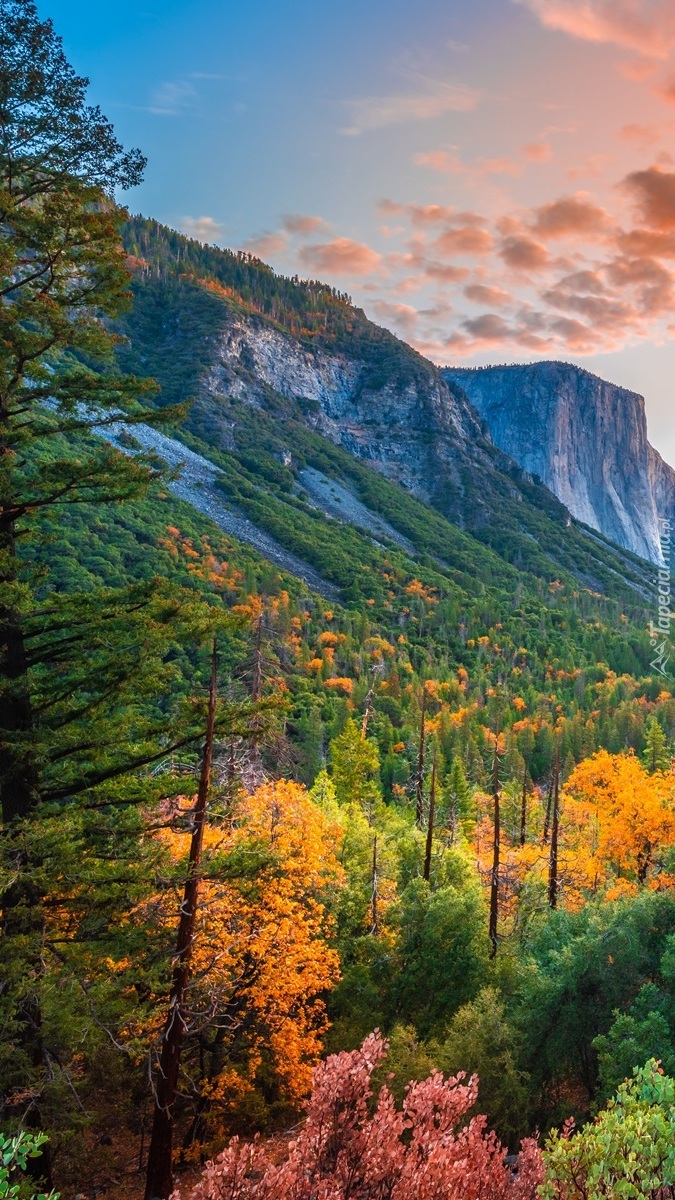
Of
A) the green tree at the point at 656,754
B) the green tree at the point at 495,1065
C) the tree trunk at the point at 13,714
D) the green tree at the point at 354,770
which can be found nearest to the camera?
the tree trunk at the point at 13,714

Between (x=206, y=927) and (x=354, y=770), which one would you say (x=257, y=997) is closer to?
(x=206, y=927)

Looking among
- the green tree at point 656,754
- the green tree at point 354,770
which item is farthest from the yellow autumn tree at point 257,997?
the green tree at point 656,754

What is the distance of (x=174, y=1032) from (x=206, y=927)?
533 centimetres

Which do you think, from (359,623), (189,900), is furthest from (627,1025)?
(359,623)

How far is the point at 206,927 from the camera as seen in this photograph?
1630cm

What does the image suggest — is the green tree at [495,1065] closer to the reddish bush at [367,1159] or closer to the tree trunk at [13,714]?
the reddish bush at [367,1159]

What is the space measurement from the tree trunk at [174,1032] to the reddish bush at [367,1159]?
11.4ft

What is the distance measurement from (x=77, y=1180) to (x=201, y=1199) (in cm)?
1250

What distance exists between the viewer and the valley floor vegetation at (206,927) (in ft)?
25.3

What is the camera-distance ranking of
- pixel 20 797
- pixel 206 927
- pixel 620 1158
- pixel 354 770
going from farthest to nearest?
pixel 354 770, pixel 206 927, pixel 20 797, pixel 620 1158

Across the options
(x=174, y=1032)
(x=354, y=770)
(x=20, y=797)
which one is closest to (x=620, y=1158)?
(x=174, y=1032)

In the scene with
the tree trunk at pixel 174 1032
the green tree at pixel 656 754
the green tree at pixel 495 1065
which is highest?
the green tree at pixel 656 754

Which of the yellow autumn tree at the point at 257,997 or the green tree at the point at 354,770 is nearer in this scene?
the yellow autumn tree at the point at 257,997

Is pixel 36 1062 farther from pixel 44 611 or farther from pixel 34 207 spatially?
pixel 34 207
